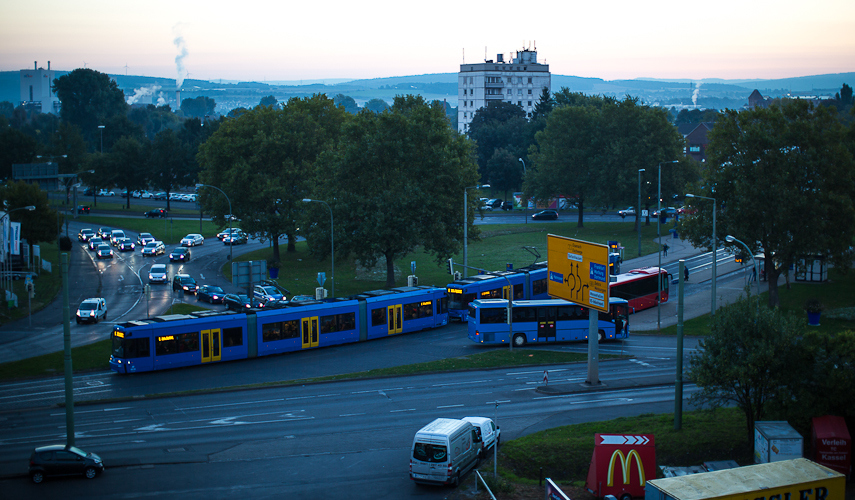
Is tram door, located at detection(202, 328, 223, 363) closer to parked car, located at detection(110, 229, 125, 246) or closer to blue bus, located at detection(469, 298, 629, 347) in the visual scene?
blue bus, located at detection(469, 298, 629, 347)

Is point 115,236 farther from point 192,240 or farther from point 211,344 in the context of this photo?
point 211,344

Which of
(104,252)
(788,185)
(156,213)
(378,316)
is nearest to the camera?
(378,316)

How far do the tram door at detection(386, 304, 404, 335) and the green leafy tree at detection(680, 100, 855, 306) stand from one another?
77.5 feet

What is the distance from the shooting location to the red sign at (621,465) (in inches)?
763

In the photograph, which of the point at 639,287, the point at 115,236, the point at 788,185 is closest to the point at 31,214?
the point at 115,236

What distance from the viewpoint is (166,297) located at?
5503cm

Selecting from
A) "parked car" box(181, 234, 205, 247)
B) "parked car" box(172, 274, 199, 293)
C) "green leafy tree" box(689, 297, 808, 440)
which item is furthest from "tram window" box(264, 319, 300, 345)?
"parked car" box(181, 234, 205, 247)

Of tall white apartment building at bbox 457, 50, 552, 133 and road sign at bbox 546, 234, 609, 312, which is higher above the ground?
tall white apartment building at bbox 457, 50, 552, 133

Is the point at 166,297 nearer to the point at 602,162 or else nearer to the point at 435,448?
the point at 435,448

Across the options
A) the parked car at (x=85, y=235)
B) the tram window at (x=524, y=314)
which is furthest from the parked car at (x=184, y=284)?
the parked car at (x=85, y=235)

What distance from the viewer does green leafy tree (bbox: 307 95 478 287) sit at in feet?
177

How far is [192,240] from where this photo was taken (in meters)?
79.3

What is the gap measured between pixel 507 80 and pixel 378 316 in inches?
6408

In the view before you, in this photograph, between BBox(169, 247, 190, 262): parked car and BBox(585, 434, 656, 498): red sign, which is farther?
BBox(169, 247, 190, 262): parked car
